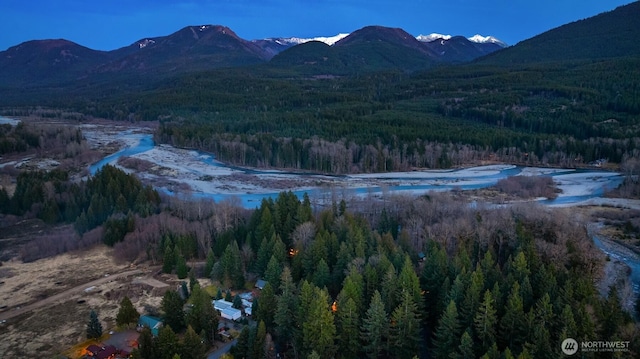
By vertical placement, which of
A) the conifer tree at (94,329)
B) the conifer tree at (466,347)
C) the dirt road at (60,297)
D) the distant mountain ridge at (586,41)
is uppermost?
the distant mountain ridge at (586,41)

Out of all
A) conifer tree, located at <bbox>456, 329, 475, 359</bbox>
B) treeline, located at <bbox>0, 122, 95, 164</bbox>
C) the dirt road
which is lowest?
the dirt road

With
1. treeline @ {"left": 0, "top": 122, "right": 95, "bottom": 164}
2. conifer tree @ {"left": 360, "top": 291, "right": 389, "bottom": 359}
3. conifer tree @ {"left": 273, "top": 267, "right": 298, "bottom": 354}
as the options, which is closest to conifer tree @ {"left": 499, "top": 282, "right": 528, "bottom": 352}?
conifer tree @ {"left": 360, "top": 291, "right": 389, "bottom": 359}

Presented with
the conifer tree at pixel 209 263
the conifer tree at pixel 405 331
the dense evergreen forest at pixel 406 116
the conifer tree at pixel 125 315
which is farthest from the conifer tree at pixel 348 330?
the dense evergreen forest at pixel 406 116

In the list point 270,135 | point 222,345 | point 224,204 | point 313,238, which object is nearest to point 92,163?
point 270,135

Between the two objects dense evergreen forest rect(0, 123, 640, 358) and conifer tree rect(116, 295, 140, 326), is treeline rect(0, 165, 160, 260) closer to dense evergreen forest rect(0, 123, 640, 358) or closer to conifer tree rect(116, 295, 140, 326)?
dense evergreen forest rect(0, 123, 640, 358)

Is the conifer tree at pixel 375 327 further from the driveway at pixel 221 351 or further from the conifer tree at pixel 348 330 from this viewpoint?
the driveway at pixel 221 351

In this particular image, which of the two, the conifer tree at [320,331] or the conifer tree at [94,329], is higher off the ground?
the conifer tree at [320,331]

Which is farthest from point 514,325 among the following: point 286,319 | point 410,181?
point 410,181

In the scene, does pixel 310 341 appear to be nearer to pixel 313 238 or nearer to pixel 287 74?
pixel 313 238

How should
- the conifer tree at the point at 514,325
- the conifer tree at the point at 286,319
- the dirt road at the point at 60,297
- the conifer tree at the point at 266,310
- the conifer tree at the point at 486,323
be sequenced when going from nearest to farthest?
1. the conifer tree at the point at 514,325
2. the conifer tree at the point at 486,323
3. the conifer tree at the point at 286,319
4. the conifer tree at the point at 266,310
5. the dirt road at the point at 60,297
